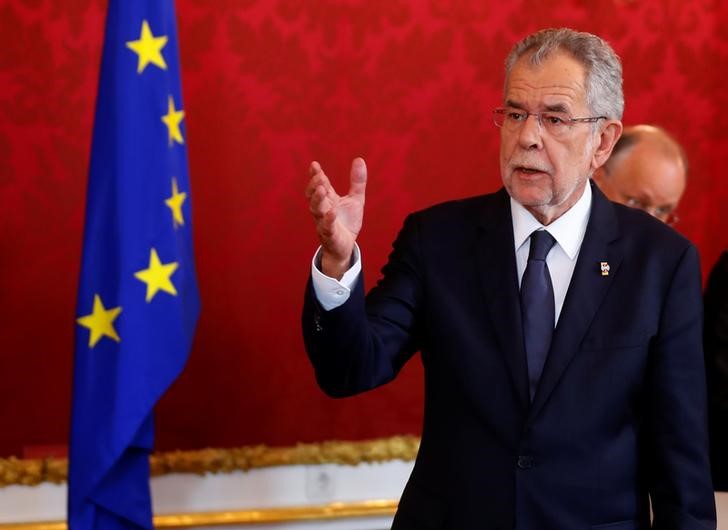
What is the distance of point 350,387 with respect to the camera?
6.49 feet

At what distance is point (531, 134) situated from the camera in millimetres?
2035

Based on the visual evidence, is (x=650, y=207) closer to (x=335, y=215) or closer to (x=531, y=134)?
(x=531, y=134)

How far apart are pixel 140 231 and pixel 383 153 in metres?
1.12

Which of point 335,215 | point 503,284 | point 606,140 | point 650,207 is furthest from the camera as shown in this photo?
point 650,207

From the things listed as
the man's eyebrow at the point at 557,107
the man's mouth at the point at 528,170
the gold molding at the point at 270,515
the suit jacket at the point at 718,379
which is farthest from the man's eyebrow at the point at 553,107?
the gold molding at the point at 270,515

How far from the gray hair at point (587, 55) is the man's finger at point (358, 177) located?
1.34 feet

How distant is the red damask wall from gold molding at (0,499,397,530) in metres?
0.22

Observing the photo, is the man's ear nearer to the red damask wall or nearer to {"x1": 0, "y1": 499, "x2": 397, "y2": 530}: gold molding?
the red damask wall

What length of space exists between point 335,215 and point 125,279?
939 mm

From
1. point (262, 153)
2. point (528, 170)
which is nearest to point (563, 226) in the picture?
point (528, 170)

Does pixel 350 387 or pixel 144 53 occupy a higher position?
pixel 144 53

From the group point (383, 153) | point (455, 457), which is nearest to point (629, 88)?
point (383, 153)

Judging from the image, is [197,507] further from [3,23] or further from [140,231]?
[3,23]

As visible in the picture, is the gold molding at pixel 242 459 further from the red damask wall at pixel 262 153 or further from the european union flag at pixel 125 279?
the european union flag at pixel 125 279
